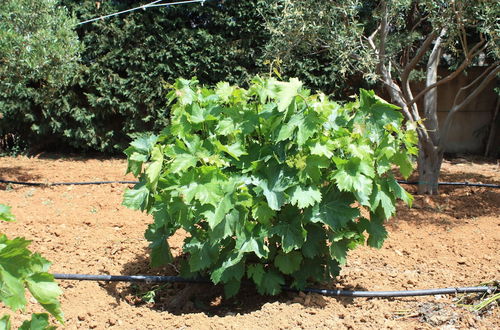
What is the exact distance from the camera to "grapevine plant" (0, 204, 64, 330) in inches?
56.2

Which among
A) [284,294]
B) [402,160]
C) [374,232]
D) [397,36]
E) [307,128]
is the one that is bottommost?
[284,294]

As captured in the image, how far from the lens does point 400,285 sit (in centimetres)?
372

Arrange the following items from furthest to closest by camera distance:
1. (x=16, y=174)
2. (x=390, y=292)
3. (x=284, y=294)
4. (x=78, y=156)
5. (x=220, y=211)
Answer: (x=78, y=156)
(x=16, y=174)
(x=284, y=294)
(x=390, y=292)
(x=220, y=211)

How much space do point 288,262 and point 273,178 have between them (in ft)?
1.80

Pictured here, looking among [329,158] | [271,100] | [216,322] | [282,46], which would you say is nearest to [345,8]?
[282,46]

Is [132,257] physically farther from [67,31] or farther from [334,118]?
[67,31]

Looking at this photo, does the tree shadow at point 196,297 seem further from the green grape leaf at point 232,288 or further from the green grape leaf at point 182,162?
the green grape leaf at point 182,162

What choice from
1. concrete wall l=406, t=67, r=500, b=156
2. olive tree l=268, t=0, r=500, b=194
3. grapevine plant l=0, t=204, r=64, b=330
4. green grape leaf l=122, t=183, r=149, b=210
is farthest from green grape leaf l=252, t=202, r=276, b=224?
concrete wall l=406, t=67, r=500, b=156

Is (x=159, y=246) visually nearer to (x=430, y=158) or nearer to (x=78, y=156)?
(x=430, y=158)

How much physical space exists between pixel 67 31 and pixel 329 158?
441 centimetres

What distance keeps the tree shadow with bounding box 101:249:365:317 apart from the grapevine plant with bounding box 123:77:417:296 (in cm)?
23

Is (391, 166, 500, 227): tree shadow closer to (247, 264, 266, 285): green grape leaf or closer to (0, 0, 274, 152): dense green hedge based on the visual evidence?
(247, 264, 266, 285): green grape leaf

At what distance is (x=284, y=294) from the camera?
11.6 feet

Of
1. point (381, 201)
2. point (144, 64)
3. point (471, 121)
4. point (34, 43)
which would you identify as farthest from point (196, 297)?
point (471, 121)
